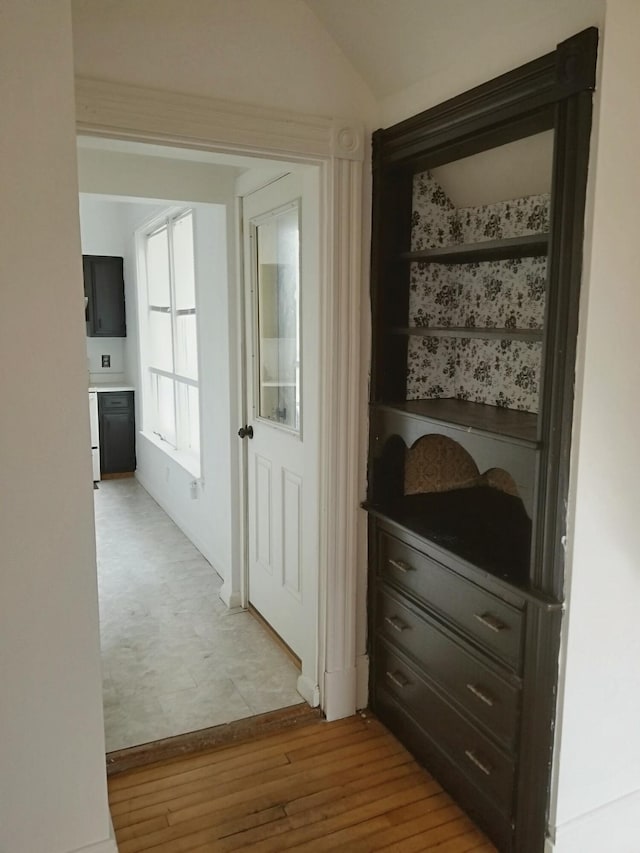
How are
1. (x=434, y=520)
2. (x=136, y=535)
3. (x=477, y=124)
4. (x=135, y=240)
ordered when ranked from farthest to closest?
(x=135, y=240) < (x=136, y=535) < (x=434, y=520) < (x=477, y=124)

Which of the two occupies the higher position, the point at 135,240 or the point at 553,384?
the point at 135,240

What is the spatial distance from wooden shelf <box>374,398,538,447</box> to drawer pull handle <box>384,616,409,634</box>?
780 mm

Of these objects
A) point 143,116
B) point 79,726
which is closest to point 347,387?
point 143,116

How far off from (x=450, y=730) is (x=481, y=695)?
0.25 metres

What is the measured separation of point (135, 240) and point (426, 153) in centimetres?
433

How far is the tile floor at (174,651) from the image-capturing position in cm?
272

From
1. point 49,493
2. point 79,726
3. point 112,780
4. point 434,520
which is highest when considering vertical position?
point 49,493

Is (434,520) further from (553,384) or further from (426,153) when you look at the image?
(426,153)

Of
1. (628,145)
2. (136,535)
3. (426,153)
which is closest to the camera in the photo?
(628,145)

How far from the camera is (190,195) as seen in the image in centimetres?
338

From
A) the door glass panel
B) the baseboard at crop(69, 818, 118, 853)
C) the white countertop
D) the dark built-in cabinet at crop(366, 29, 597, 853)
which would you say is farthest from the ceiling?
the white countertop

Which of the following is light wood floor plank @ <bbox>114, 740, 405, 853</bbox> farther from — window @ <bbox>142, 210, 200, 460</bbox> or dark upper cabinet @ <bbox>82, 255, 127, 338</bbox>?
dark upper cabinet @ <bbox>82, 255, 127, 338</bbox>

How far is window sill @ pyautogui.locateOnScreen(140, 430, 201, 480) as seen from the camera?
458cm

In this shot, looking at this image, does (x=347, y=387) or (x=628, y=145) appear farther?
(x=347, y=387)
